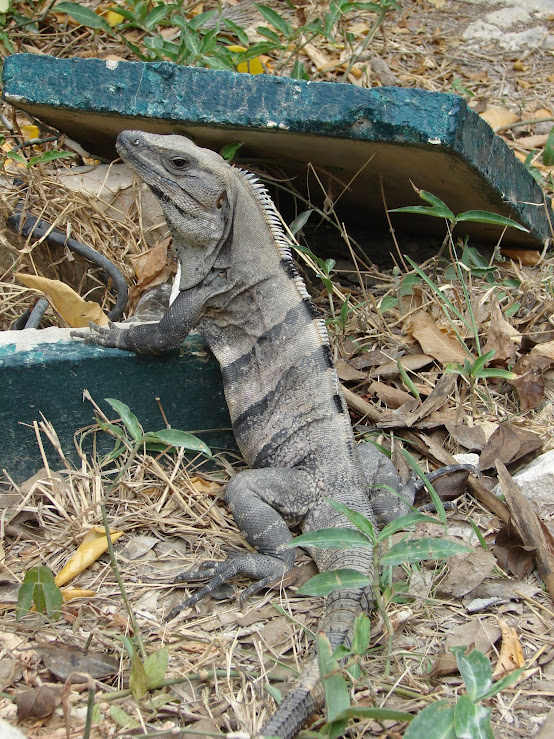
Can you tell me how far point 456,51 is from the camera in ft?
20.1

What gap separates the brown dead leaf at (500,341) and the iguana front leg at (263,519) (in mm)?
1240

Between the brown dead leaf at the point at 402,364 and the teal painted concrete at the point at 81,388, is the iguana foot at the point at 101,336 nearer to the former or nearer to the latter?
the teal painted concrete at the point at 81,388

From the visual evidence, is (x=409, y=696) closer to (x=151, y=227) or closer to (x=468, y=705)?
(x=468, y=705)

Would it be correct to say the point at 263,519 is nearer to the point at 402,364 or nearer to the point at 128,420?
the point at 128,420

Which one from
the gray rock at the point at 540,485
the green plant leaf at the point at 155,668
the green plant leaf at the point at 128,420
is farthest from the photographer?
the gray rock at the point at 540,485

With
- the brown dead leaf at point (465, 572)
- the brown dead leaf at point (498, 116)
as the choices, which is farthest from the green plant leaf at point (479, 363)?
the brown dead leaf at point (498, 116)

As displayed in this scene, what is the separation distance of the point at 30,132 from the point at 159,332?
6.65 ft

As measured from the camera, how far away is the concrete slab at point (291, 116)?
292cm

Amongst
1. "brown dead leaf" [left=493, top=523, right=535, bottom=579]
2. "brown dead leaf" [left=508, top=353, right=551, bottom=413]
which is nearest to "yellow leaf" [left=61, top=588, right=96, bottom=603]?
"brown dead leaf" [left=493, top=523, right=535, bottom=579]

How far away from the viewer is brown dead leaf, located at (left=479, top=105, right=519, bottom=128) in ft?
17.0

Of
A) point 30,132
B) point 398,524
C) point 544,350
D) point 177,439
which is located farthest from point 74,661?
point 30,132

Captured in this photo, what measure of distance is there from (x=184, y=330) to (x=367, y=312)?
1152 millimetres

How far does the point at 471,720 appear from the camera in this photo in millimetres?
1590

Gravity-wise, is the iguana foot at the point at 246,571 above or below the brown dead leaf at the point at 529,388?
below
